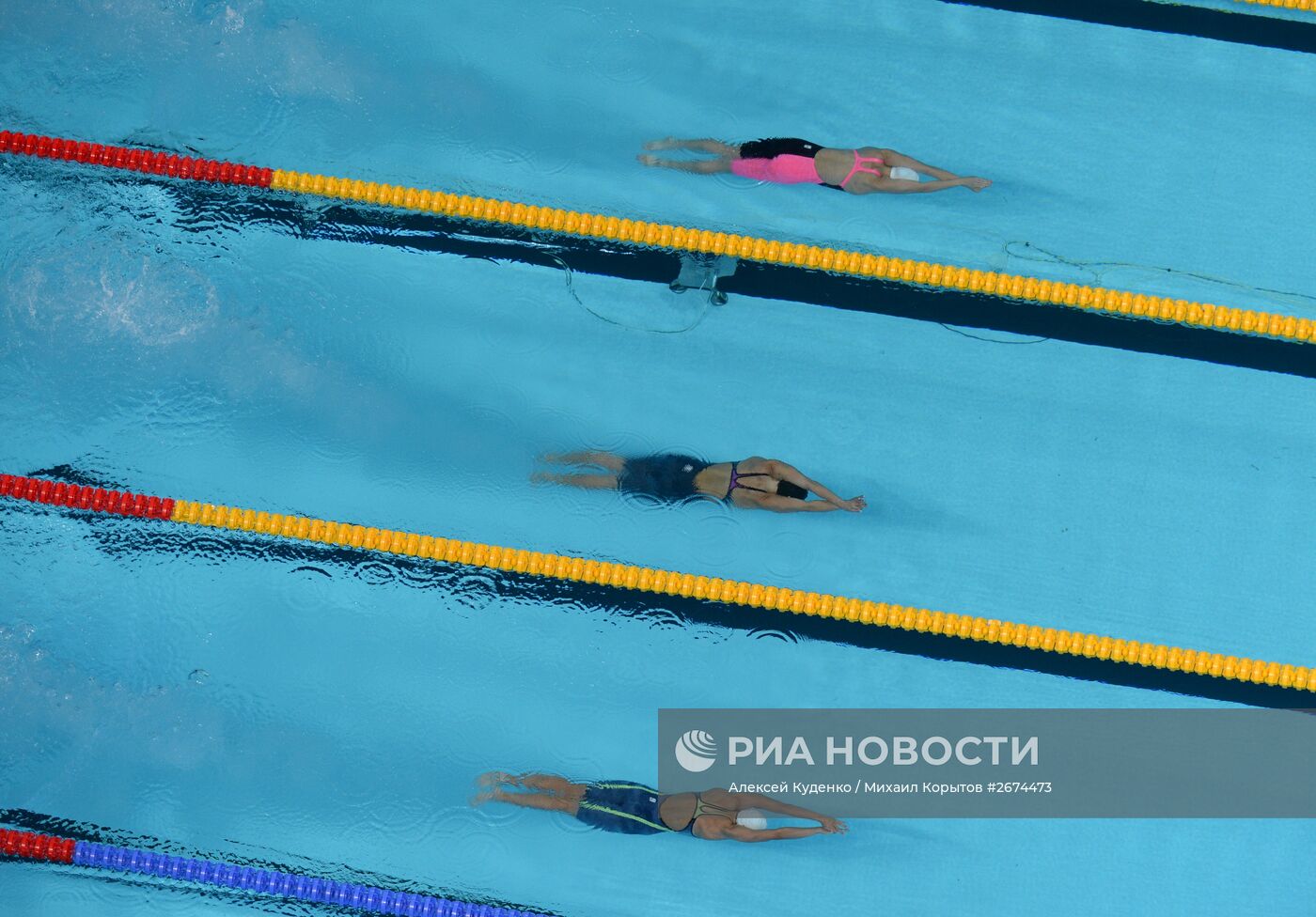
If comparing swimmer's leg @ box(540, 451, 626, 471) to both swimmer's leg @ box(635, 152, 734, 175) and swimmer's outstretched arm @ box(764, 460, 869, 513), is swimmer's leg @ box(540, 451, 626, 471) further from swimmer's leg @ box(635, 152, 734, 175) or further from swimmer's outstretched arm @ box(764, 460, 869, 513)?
swimmer's leg @ box(635, 152, 734, 175)

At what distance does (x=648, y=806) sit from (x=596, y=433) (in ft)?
4.50

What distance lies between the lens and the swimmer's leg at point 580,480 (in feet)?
11.7

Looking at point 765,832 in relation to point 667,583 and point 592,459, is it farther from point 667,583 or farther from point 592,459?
point 592,459

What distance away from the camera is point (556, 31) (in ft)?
12.1

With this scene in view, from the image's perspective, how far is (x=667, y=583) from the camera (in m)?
3.57

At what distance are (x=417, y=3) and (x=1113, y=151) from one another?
8.85 ft

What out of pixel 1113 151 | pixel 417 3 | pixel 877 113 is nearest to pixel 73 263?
pixel 417 3

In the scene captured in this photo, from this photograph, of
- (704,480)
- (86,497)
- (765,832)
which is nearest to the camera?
(765,832)

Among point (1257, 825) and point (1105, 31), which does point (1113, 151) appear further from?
point (1257, 825)

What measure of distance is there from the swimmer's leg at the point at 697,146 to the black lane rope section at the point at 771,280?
0.39 m

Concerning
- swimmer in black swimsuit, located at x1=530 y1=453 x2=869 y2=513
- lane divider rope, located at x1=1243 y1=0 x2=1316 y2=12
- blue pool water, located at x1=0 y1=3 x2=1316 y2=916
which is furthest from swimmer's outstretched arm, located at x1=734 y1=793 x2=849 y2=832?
lane divider rope, located at x1=1243 y1=0 x2=1316 y2=12

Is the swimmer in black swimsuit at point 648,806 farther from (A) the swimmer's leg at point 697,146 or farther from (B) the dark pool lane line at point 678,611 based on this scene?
(A) the swimmer's leg at point 697,146

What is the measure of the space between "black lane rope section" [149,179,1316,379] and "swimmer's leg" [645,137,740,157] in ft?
1.28

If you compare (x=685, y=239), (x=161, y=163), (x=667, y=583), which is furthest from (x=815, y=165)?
(x=161, y=163)
